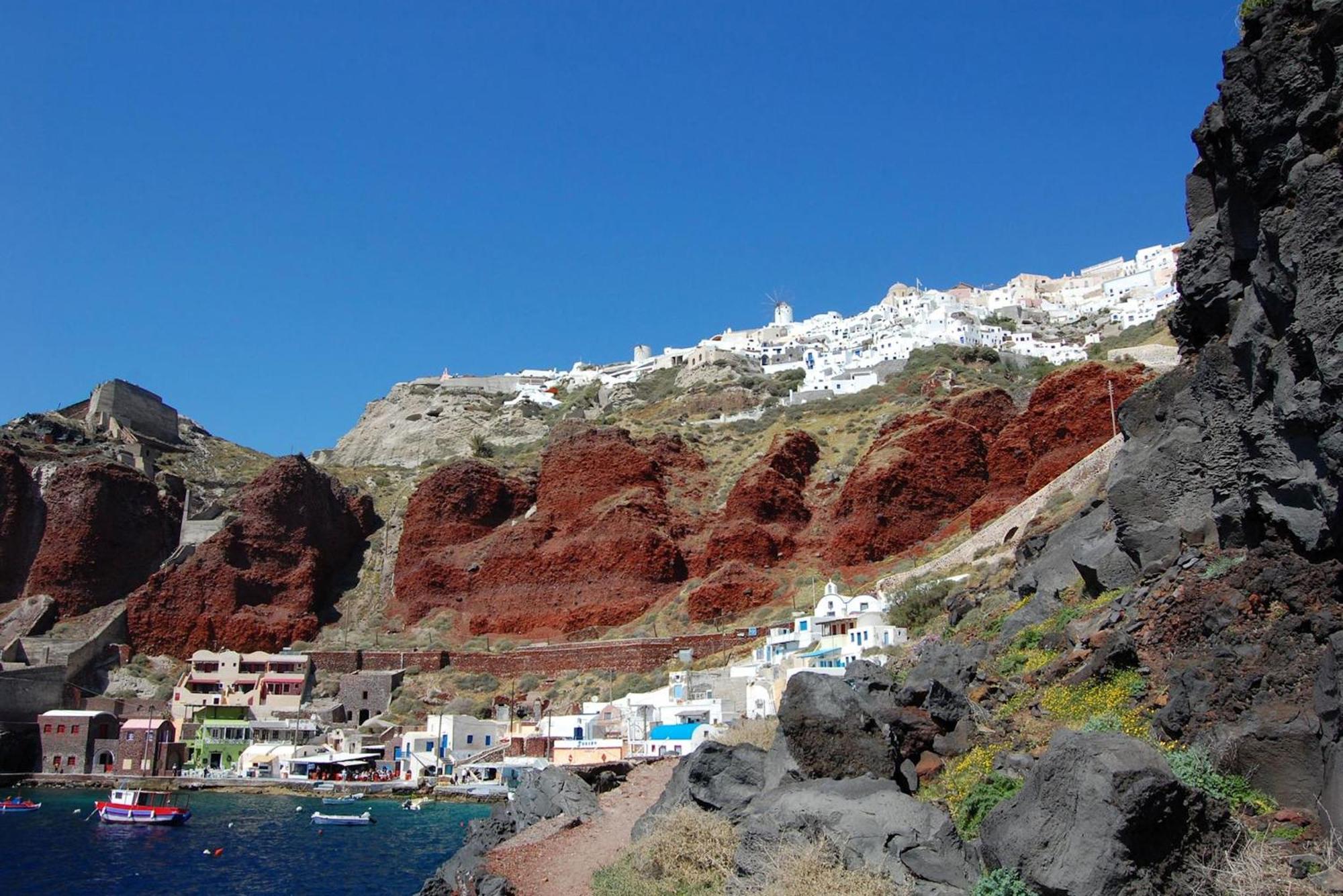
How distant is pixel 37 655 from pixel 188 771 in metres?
10.1

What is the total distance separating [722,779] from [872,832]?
16.5 ft

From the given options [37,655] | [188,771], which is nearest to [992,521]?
[188,771]

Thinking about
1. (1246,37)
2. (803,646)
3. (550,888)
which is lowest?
(550,888)

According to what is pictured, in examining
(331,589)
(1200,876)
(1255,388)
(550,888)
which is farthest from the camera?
(331,589)

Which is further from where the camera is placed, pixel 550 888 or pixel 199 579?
pixel 199 579

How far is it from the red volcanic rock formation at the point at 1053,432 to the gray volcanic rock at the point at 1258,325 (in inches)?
1165

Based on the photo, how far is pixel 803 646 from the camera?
39219mm

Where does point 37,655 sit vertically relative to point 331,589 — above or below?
below

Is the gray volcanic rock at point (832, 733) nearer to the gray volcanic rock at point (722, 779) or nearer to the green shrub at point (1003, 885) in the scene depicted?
the gray volcanic rock at point (722, 779)

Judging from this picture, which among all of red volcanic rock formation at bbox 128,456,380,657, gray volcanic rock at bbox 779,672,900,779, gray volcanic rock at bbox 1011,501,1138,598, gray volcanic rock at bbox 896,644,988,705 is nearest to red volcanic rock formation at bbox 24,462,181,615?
red volcanic rock formation at bbox 128,456,380,657

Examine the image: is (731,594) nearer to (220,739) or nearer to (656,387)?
(220,739)

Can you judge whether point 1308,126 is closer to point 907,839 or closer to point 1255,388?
point 1255,388

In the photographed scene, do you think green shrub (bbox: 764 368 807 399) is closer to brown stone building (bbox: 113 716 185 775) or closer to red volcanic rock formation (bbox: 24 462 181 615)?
red volcanic rock formation (bbox: 24 462 181 615)

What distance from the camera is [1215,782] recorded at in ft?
29.9
